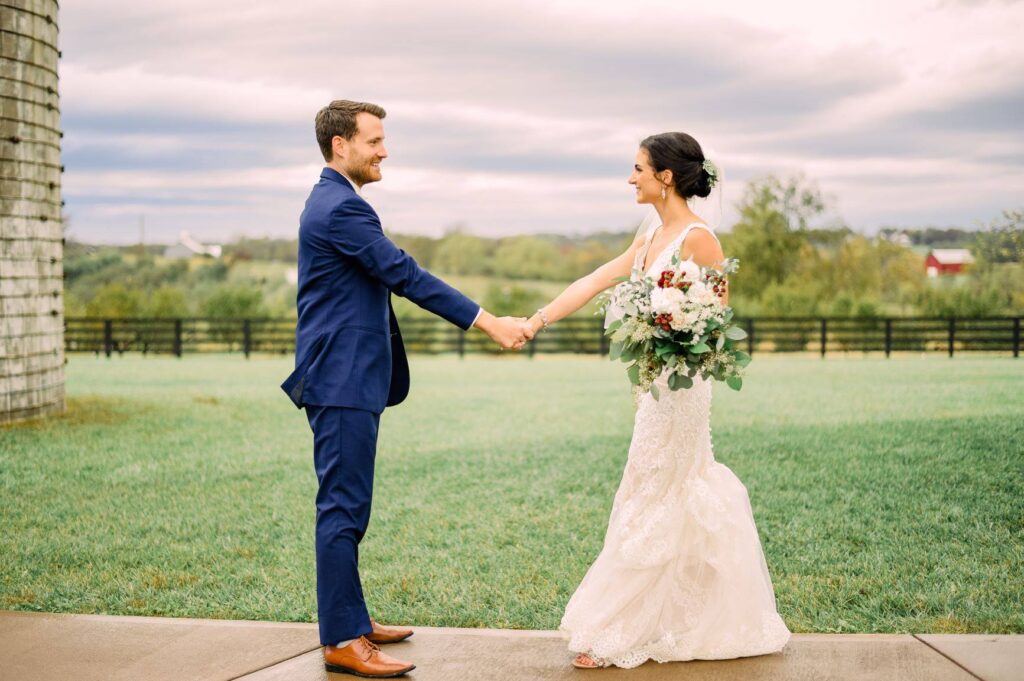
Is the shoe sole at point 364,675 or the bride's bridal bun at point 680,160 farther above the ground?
the bride's bridal bun at point 680,160

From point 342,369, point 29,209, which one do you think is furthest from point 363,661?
point 29,209

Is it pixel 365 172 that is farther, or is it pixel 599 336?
pixel 599 336

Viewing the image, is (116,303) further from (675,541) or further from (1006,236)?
(675,541)

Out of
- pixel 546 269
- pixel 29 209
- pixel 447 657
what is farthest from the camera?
pixel 546 269

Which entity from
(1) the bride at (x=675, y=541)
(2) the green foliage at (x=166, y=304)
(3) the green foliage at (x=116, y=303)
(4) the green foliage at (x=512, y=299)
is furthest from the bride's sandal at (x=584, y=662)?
(3) the green foliage at (x=116, y=303)

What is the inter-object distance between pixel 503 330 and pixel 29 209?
10354mm

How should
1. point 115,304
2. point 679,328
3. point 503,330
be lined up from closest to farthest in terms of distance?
point 679,328 → point 503,330 → point 115,304

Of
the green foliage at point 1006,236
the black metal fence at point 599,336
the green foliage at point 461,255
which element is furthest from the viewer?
the green foliage at point 461,255

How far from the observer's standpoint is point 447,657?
165 inches

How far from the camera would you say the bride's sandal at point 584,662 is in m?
4.03

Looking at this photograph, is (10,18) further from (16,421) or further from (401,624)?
(401,624)

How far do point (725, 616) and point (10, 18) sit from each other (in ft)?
39.1

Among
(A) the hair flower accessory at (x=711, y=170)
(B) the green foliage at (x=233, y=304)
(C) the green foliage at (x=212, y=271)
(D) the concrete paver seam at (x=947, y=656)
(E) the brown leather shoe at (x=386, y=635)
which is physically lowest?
(E) the brown leather shoe at (x=386, y=635)

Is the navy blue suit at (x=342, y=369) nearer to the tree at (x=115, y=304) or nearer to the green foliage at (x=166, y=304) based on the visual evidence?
the green foliage at (x=166, y=304)
